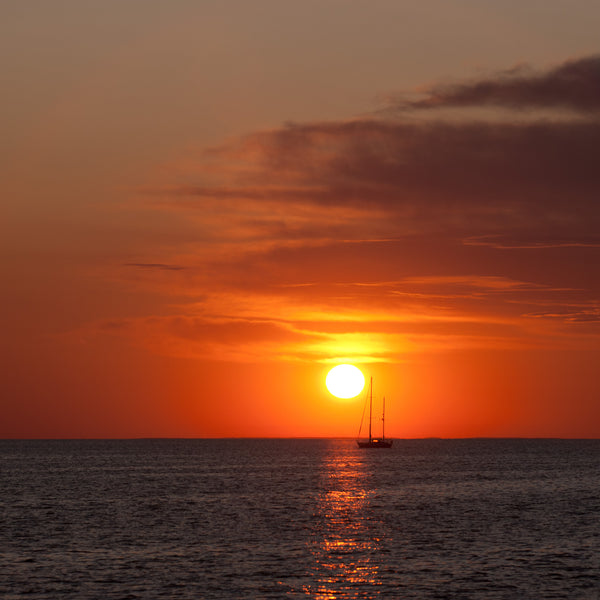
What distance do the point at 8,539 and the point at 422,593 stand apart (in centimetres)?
4238

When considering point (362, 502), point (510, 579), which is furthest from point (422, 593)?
point (362, 502)

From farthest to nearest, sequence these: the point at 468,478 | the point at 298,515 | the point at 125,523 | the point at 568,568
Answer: the point at 468,478 → the point at 298,515 → the point at 125,523 → the point at 568,568

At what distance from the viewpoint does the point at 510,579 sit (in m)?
63.8

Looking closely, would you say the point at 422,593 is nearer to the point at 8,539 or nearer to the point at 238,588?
the point at 238,588

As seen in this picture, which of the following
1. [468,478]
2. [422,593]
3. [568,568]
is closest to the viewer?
[422,593]

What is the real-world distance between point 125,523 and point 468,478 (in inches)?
4044

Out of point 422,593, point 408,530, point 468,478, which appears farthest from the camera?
point 468,478

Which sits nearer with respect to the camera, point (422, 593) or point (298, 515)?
point (422, 593)

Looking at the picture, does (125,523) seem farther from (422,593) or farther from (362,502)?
(422,593)

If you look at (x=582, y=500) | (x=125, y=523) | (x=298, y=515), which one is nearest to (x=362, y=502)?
(x=298, y=515)

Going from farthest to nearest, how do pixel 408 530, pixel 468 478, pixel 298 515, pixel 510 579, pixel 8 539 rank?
1. pixel 468 478
2. pixel 298 515
3. pixel 408 530
4. pixel 8 539
5. pixel 510 579

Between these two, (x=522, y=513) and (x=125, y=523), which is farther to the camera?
(x=522, y=513)

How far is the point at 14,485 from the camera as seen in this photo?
164750 millimetres

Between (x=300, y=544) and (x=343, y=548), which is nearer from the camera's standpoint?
(x=343, y=548)
